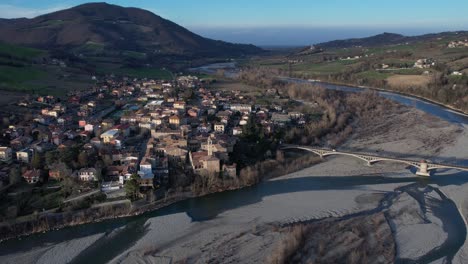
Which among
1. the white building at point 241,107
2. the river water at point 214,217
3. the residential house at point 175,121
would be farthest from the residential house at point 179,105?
the river water at point 214,217

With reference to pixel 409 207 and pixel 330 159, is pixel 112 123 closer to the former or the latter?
pixel 330 159

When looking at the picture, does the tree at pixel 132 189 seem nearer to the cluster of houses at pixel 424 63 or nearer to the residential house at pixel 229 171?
Result: the residential house at pixel 229 171

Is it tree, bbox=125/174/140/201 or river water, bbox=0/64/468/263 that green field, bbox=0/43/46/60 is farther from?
river water, bbox=0/64/468/263

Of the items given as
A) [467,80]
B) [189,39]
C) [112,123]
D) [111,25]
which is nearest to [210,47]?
[189,39]

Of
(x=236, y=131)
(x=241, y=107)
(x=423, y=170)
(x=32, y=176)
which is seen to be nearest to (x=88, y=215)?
(x=32, y=176)

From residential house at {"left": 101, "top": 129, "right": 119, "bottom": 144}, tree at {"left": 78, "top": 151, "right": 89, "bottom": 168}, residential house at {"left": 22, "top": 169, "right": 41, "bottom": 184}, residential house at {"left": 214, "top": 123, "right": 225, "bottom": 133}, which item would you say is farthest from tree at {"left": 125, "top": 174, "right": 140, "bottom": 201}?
residential house at {"left": 214, "top": 123, "right": 225, "bottom": 133}

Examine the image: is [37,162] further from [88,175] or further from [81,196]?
[81,196]

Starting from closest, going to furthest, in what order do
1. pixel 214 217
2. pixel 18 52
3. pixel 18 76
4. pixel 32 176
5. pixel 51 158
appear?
pixel 214 217 → pixel 32 176 → pixel 51 158 → pixel 18 76 → pixel 18 52
